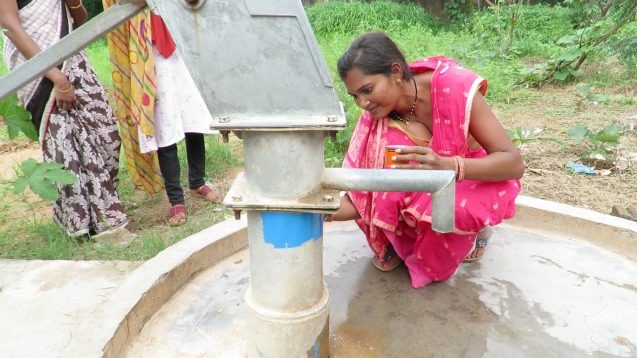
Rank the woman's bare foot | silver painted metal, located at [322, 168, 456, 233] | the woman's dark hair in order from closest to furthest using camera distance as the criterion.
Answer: silver painted metal, located at [322, 168, 456, 233]
the woman's dark hair
the woman's bare foot

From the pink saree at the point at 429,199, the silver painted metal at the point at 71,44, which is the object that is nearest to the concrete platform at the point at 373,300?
the pink saree at the point at 429,199

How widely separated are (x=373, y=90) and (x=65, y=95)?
1.58 m

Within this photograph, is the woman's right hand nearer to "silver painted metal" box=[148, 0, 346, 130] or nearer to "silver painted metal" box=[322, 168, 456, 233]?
"silver painted metal" box=[148, 0, 346, 130]

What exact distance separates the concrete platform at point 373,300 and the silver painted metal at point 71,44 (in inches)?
29.2

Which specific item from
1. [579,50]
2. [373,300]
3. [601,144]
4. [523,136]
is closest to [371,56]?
[373,300]

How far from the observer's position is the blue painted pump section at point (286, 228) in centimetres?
129

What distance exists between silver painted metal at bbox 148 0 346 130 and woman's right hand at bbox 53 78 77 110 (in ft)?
5.33

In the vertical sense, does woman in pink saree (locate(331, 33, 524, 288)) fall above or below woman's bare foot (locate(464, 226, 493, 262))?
above

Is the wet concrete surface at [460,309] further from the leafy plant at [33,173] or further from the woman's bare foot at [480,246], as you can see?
the leafy plant at [33,173]

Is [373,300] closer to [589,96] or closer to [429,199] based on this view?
[429,199]

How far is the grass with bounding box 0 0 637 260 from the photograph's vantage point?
2.83 m

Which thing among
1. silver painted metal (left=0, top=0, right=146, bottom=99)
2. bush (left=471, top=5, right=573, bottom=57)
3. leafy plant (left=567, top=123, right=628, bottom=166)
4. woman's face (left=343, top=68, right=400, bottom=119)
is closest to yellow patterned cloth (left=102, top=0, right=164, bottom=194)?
woman's face (left=343, top=68, right=400, bottom=119)

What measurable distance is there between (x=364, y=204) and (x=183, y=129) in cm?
147

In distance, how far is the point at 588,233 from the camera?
2.20 metres
